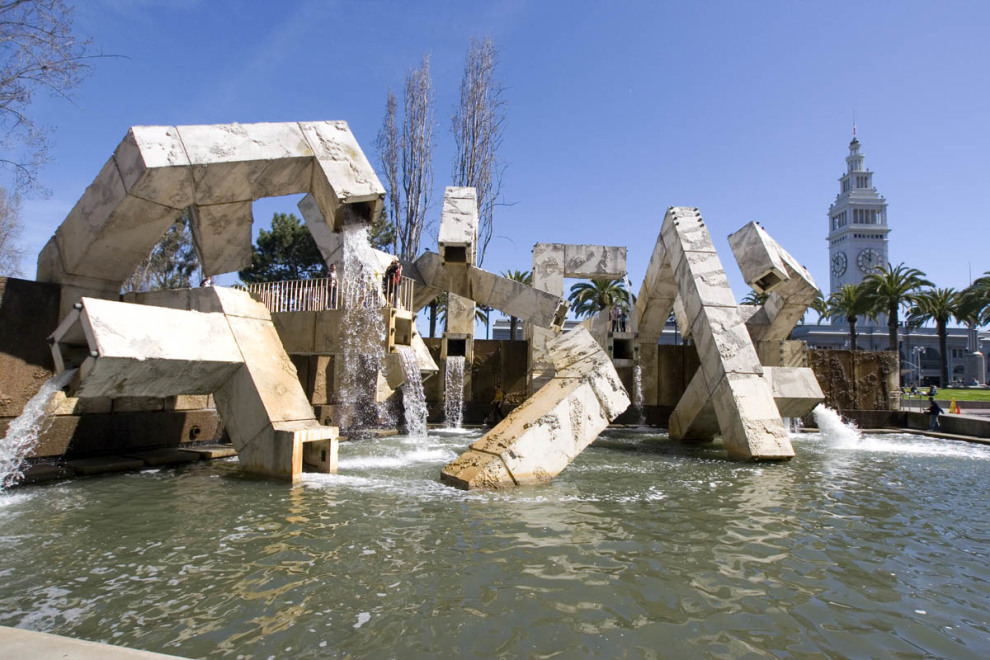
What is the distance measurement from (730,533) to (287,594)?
11.5 feet

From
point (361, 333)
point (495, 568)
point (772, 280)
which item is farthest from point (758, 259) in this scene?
point (495, 568)

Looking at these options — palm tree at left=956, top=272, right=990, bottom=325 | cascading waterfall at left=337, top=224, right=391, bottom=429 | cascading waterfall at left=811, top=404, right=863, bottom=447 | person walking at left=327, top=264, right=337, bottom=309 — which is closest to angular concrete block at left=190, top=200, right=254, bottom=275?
cascading waterfall at left=337, top=224, right=391, bottom=429

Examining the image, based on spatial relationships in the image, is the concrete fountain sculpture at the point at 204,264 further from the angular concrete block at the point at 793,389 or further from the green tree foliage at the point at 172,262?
the green tree foliage at the point at 172,262

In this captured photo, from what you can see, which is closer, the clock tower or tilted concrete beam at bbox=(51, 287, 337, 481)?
tilted concrete beam at bbox=(51, 287, 337, 481)

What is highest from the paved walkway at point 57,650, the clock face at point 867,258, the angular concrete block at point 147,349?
the clock face at point 867,258

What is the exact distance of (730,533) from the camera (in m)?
5.02

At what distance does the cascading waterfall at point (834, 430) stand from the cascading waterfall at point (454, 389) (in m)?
9.10

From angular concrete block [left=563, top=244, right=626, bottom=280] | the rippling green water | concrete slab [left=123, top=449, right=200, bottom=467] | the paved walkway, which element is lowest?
the rippling green water

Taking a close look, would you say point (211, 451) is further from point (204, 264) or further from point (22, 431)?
point (204, 264)

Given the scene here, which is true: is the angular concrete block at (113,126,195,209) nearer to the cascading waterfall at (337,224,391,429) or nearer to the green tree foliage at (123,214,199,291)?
the cascading waterfall at (337,224,391,429)

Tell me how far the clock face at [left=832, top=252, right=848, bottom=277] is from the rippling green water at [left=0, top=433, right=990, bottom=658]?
135 meters

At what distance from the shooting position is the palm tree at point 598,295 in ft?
122

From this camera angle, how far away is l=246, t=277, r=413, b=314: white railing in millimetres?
12891

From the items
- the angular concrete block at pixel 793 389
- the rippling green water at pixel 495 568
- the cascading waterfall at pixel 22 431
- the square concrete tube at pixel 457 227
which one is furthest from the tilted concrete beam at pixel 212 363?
the angular concrete block at pixel 793 389
